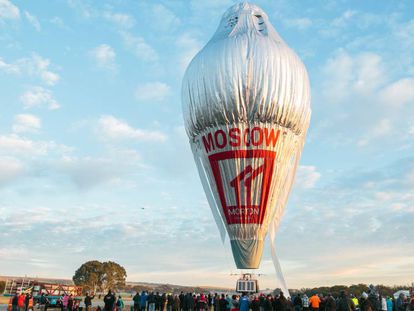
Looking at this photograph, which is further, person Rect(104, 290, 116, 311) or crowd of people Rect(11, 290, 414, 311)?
person Rect(104, 290, 116, 311)

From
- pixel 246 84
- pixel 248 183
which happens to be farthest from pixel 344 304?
pixel 246 84

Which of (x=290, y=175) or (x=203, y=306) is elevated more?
(x=290, y=175)

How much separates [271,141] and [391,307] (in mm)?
10450

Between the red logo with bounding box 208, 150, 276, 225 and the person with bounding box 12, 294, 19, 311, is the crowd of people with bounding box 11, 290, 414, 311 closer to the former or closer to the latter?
the person with bounding box 12, 294, 19, 311

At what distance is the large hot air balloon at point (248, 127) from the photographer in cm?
2422

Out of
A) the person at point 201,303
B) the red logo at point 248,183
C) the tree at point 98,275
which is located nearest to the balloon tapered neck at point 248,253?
the red logo at point 248,183

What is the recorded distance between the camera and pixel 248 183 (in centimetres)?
2444

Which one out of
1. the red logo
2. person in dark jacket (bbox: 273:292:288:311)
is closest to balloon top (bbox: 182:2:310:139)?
the red logo

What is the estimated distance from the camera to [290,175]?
85.1 ft

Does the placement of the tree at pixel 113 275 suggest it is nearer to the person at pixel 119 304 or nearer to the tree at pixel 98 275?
the tree at pixel 98 275

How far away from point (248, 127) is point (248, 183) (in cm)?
309

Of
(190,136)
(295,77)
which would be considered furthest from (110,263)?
(295,77)

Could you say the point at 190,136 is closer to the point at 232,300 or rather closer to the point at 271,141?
the point at 271,141

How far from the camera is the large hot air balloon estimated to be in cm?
2422
